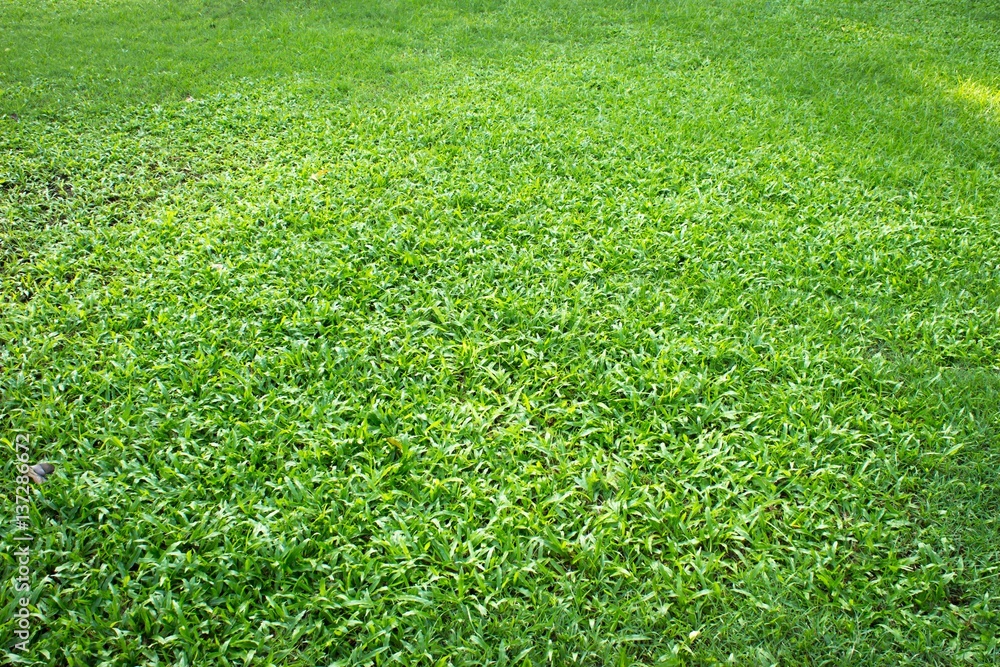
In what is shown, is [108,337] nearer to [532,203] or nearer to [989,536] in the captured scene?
[532,203]

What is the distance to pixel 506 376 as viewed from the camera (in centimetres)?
289

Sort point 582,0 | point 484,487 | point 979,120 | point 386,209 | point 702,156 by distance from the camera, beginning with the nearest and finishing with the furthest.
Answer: point 484,487, point 386,209, point 702,156, point 979,120, point 582,0

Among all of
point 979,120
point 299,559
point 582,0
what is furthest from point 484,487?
point 582,0

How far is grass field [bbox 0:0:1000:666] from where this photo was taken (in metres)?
2.04

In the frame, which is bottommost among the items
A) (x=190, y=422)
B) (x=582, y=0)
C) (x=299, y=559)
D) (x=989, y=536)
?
(x=989, y=536)

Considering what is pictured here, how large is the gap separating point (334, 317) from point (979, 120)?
552cm

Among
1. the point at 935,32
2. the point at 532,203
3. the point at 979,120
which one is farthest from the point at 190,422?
the point at 935,32

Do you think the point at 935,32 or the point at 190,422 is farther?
the point at 935,32

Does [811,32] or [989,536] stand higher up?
[811,32]

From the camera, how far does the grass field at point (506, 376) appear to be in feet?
6.68

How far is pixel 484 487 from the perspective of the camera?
7.89ft

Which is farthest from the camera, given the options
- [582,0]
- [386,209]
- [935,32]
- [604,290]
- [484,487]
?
[582,0]

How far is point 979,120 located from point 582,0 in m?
5.34

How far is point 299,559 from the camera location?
2.16m
